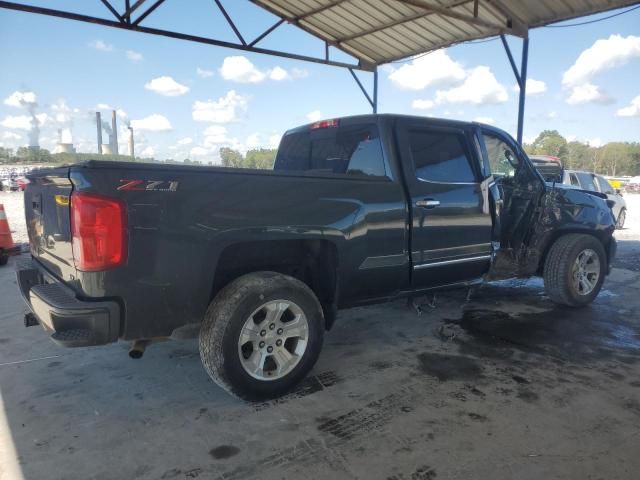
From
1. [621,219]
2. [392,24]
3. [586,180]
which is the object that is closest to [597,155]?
[621,219]

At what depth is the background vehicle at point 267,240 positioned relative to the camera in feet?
8.06

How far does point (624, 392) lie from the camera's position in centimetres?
320

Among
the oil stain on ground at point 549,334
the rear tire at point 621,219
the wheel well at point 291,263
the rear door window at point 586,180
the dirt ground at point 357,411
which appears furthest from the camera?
the rear tire at point 621,219

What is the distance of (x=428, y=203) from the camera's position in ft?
12.1

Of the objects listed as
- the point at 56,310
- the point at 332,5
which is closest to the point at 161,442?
the point at 56,310

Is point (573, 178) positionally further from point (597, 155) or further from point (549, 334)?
point (597, 155)

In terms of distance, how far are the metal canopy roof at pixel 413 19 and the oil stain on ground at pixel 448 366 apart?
233 inches

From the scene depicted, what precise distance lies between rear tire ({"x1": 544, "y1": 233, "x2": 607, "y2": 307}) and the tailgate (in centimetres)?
467

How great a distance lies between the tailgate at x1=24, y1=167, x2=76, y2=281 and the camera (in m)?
2.62

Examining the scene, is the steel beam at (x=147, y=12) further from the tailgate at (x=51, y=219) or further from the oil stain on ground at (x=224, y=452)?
the oil stain on ground at (x=224, y=452)

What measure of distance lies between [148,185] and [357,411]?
186 cm

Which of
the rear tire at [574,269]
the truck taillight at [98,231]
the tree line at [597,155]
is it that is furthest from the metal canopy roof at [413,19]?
the tree line at [597,155]

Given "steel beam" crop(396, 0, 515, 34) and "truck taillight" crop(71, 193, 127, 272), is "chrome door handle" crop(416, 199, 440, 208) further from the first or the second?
"steel beam" crop(396, 0, 515, 34)

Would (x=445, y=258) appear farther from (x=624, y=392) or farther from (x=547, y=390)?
(x=624, y=392)
